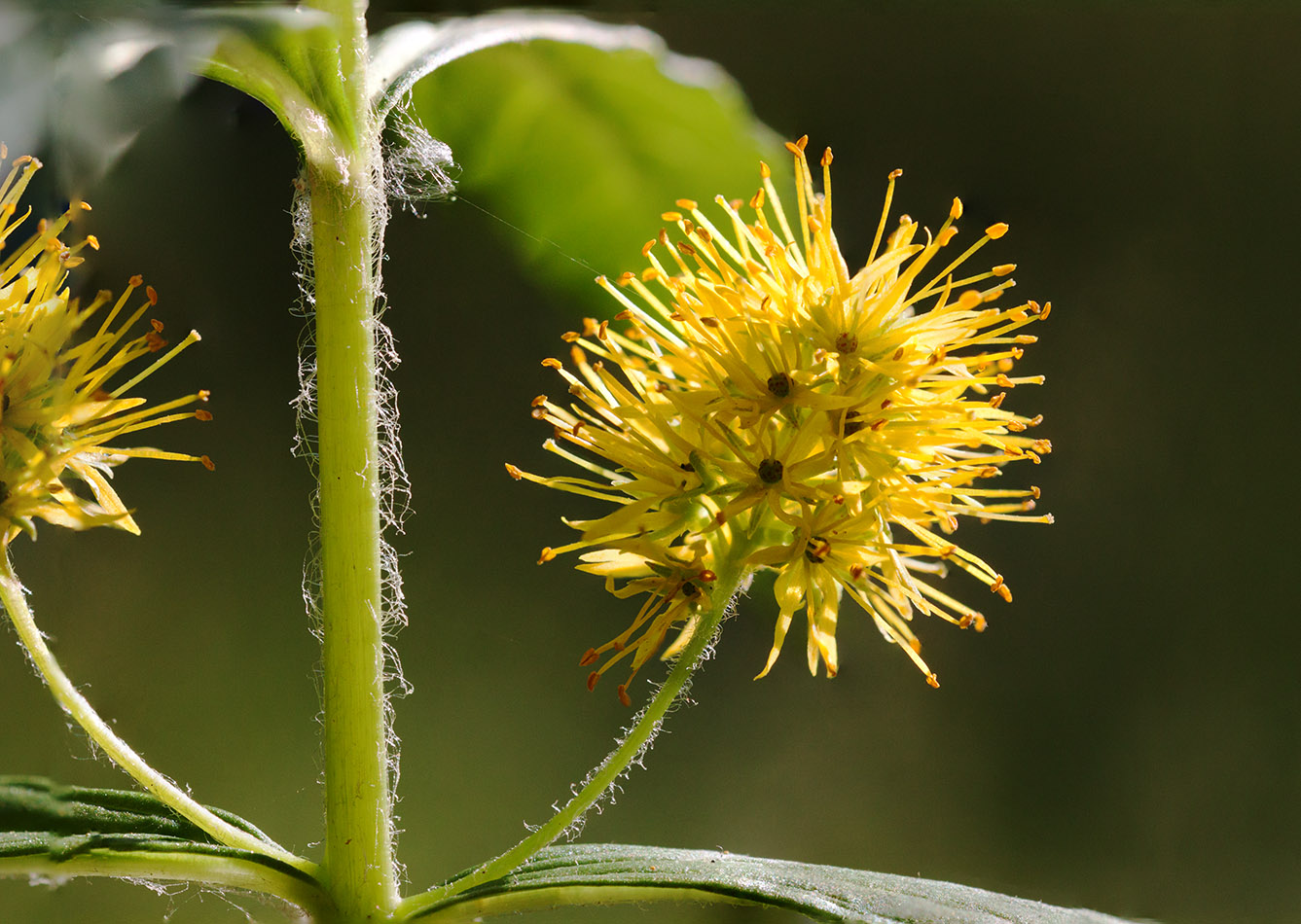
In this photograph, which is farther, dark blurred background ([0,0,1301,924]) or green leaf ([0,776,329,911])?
dark blurred background ([0,0,1301,924])

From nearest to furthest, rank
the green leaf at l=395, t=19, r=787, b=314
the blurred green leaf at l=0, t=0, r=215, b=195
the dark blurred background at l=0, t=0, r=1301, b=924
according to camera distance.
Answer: the blurred green leaf at l=0, t=0, r=215, b=195, the green leaf at l=395, t=19, r=787, b=314, the dark blurred background at l=0, t=0, r=1301, b=924

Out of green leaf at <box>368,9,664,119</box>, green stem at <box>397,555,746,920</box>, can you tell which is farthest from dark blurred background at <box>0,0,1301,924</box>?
green stem at <box>397,555,746,920</box>

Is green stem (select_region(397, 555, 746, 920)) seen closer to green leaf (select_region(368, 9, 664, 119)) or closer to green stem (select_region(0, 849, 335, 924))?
green stem (select_region(0, 849, 335, 924))

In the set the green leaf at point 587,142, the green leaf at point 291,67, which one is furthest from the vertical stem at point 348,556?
the green leaf at point 587,142

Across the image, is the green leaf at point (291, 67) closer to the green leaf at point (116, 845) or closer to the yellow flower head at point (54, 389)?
the yellow flower head at point (54, 389)

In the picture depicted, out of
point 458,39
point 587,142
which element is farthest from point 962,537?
point 458,39

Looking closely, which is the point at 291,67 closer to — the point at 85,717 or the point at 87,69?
the point at 87,69
